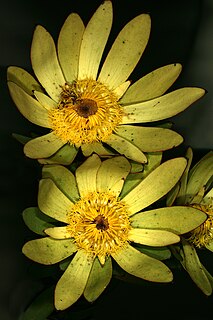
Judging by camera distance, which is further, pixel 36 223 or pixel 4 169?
pixel 4 169

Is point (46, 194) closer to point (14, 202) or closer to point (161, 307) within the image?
point (14, 202)

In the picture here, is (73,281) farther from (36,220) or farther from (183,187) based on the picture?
(183,187)

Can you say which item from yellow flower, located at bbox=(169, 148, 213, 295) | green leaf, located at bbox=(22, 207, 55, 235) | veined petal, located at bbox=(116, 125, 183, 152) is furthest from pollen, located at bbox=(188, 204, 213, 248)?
green leaf, located at bbox=(22, 207, 55, 235)

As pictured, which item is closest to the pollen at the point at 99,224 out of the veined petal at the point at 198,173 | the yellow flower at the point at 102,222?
the yellow flower at the point at 102,222

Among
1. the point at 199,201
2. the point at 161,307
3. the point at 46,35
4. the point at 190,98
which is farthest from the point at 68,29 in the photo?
the point at 161,307

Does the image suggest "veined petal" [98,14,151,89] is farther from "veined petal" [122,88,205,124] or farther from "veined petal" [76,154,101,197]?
"veined petal" [76,154,101,197]

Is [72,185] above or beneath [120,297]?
above

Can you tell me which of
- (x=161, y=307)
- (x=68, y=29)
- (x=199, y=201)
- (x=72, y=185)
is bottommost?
(x=161, y=307)
